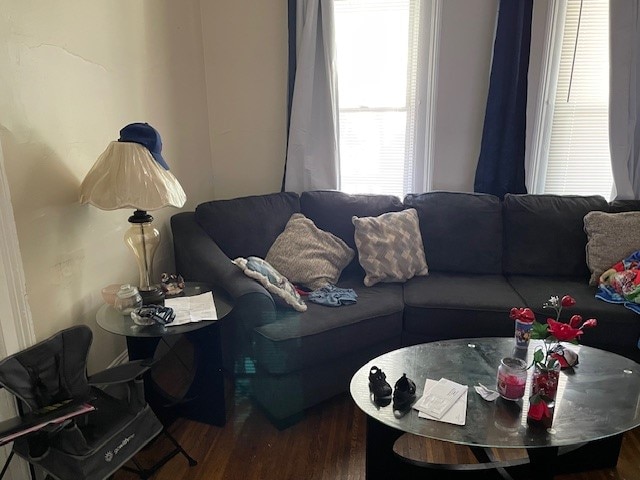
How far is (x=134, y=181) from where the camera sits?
1.76m

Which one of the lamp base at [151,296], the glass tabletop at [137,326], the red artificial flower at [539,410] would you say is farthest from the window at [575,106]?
the lamp base at [151,296]

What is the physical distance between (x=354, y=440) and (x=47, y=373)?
1.27 meters

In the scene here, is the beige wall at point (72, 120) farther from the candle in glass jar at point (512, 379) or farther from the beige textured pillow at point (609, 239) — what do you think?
the beige textured pillow at point (609, 239)

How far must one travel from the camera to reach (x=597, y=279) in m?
2.54

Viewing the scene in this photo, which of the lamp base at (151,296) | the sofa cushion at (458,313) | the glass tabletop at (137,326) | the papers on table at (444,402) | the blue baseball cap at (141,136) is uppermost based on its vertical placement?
the blue baseball cap at (141,136)

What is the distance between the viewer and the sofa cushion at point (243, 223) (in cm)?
263

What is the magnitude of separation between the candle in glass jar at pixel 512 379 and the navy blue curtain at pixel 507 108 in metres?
1.75

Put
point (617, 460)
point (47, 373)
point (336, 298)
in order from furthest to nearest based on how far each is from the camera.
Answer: point (336, 298), point (617, 460), point (47, 373)

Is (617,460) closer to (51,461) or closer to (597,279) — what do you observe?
(597,279)

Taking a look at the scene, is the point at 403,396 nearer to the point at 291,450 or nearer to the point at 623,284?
the point at 291,450

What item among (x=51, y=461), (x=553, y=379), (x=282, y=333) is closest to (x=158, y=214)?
(x=282, y=333)

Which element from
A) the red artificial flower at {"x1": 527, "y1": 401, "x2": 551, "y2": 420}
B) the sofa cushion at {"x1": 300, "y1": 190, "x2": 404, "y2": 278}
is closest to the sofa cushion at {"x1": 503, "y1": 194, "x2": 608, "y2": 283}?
the sofa cushion at {"x1": 300, "y1": 190, "x2": 404, "y2": 278}

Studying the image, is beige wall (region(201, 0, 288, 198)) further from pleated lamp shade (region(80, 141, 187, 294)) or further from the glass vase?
the glass vase

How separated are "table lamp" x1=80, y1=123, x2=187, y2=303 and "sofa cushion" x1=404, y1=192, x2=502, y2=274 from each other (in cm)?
156
